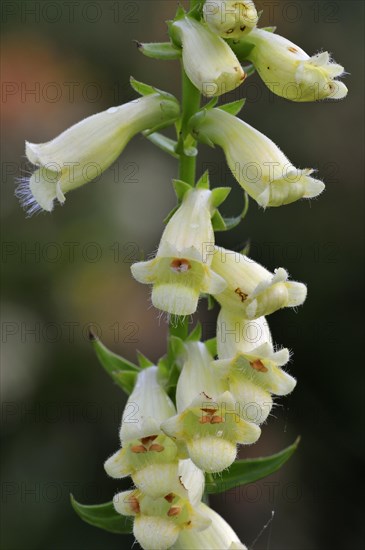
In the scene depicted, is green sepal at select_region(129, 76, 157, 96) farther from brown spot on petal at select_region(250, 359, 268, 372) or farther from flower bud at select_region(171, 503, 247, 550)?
flower bud at select_region(171, 503, 247, 550)

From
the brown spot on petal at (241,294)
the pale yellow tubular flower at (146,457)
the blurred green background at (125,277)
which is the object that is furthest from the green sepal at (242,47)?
the blurred green background at (125,277)

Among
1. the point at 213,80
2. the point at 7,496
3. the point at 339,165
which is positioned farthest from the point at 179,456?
the point at 339,165

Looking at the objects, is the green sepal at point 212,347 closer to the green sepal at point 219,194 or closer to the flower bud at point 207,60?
the green sepal at point 219,194

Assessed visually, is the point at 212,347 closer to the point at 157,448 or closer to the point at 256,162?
the point at 157,448

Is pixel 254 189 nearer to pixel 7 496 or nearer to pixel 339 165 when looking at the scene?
pixel 7 496

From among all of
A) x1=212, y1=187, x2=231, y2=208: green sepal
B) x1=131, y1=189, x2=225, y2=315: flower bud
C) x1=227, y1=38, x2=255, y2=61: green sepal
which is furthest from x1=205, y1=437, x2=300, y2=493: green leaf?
x1=227, y1=38, x2=255, y2=61: green sepal

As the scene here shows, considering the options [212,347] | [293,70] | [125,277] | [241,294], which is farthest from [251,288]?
[125,277]
